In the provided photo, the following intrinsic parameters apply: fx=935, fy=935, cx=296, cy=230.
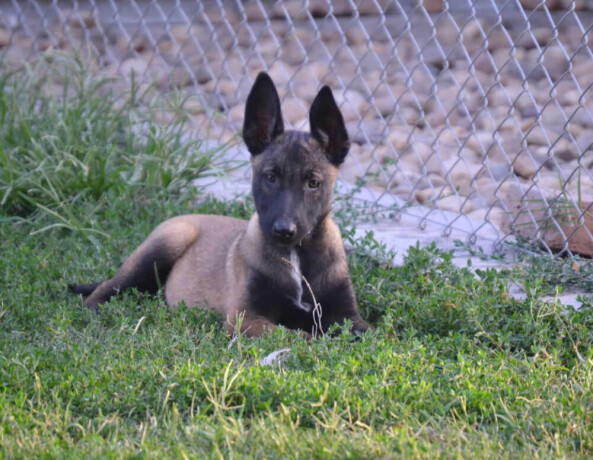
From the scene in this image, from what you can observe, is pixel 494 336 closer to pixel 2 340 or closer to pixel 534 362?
pixel 534 362

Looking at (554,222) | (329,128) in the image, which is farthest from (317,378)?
(554,222)

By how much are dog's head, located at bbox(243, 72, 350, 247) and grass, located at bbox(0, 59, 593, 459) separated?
1.85ft

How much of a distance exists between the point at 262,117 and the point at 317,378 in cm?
164

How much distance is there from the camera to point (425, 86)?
906 centimetres

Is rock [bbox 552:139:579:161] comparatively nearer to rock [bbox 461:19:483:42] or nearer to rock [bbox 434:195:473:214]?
rock [bbox 434:195:473:214]

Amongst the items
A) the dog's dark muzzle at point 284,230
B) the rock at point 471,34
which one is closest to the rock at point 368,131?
the rock at point 471,34

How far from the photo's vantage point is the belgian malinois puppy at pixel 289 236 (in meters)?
4.37

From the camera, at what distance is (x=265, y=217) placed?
4371 millimetres

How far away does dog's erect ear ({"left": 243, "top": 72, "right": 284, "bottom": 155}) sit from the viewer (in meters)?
4.54

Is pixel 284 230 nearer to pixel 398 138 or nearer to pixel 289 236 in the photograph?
pixel 289 236

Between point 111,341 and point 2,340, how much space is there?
478mm

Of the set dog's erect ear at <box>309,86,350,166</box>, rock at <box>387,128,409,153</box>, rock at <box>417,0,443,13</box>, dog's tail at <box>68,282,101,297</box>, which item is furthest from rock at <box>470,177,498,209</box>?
dog's tail at <box>68,282,101,297</box>

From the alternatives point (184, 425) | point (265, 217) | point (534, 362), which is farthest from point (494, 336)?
point (184, 425)

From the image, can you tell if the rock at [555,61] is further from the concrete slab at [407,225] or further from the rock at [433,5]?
the concrete slab at [407,225]
